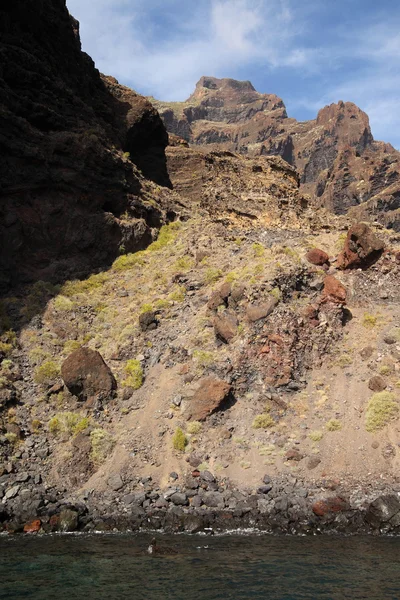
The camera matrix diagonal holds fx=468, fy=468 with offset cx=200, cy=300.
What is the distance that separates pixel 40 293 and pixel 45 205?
646 cm

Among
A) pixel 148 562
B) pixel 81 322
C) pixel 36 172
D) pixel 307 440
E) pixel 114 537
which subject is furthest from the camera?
pixel 36 172

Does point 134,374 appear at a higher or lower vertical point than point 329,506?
higher

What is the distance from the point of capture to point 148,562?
13.4m

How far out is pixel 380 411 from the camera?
20.0 meters

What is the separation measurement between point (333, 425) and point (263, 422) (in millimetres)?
3019

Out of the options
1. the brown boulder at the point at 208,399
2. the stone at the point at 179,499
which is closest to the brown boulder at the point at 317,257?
the brown boulder at the point at 208,399

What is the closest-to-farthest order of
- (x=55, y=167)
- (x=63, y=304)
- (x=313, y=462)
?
(x=313, y=462) < (x=63, y=304) < (x=55, y=167)

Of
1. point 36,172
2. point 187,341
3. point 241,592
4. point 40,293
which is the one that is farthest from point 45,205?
point 241,592

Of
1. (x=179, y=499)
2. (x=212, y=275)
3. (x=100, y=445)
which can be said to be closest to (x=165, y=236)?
(x=212, y=275)

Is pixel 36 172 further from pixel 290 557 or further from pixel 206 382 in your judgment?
pixel 290 557

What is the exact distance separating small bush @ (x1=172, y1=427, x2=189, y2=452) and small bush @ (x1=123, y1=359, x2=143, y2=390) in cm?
412

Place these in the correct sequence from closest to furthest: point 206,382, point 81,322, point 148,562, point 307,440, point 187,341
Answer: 1. point 148,562
2. point 307,440
3. point 206,382
4. point 187,341
5. point 81,322

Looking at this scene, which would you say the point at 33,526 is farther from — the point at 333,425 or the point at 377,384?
the point at 377,384

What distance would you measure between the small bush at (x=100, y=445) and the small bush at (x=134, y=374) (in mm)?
2979
